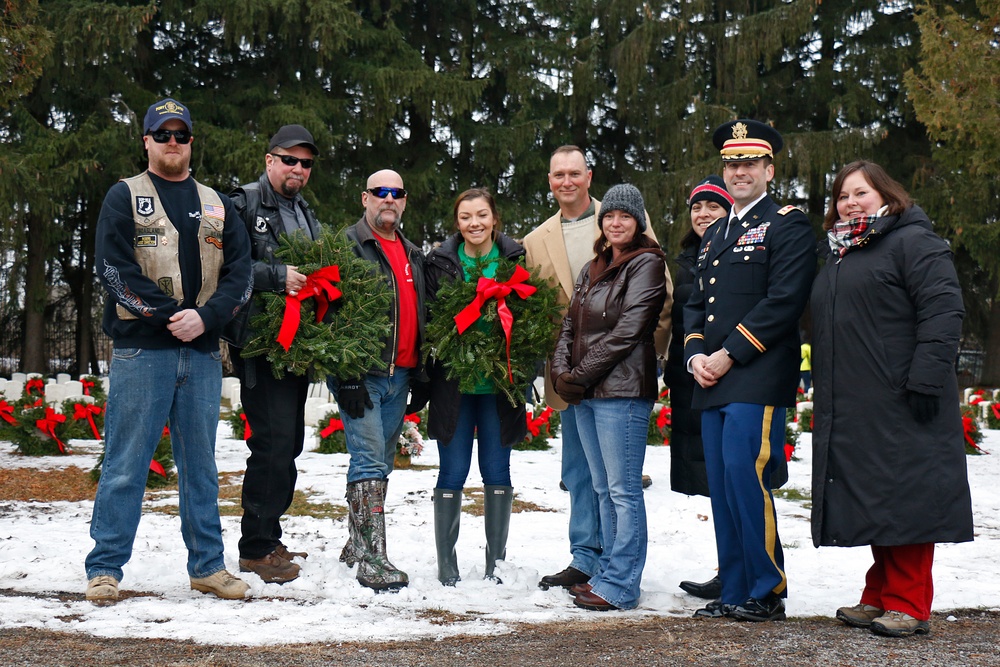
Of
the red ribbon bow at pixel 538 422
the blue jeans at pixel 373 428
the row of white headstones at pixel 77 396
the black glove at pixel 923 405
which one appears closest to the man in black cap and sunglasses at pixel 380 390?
the blue jeans at pixel 373 428

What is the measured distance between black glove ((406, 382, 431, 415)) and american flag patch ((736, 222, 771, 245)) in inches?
76.6

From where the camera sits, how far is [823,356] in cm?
437

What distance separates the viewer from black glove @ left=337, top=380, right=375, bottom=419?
4938mm

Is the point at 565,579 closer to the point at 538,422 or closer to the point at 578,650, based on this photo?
the point at 578,650

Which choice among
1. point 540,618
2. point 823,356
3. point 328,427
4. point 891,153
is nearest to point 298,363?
point 540,618

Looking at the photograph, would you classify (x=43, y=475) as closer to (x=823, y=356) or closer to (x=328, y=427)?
(x=328, y=427)

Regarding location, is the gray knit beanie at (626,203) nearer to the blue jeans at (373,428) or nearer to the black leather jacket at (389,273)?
the black leather jacket at (389,273)

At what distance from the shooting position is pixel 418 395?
540cm

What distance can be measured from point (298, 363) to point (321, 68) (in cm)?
1878

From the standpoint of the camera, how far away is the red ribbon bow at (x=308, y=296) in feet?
16.1

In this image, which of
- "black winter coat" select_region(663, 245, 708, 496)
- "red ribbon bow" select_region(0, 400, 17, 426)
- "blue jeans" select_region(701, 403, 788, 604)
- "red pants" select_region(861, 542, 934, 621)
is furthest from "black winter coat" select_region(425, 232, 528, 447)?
"red ribbon bow" select_region(0, 400, 17, 426)

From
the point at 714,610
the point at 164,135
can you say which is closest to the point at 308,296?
the point at 164,135

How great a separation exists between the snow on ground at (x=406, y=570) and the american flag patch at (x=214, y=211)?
1974mm

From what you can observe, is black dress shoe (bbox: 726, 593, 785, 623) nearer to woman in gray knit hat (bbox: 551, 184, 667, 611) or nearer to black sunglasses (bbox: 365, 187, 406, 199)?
woman in gray knit hat (bbox: 551, 184, 667, 611)
